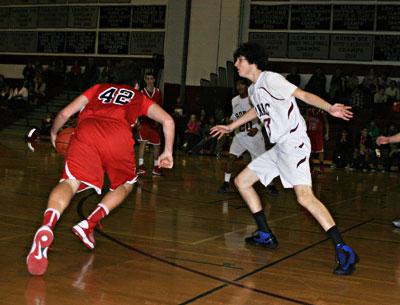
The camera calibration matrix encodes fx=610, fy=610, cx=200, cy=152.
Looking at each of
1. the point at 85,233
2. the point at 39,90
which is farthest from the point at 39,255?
the point at 39,90

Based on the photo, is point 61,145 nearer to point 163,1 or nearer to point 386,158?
point 386,158

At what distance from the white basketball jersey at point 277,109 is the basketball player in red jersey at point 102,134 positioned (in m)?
1.01

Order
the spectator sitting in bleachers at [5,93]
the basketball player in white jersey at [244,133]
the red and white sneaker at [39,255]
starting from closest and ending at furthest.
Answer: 1. the red and white sneaker at [39,255]
2. the basketball player in white jersey at [244,133]
3. the spectator sitting in bleachers at [5,93]

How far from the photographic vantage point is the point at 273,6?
22484 mm

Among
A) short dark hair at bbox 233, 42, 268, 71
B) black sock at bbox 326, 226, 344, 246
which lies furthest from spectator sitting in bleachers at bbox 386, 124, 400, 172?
black sock at bbox 326, 226, 344, 246

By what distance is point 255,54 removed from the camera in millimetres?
5195

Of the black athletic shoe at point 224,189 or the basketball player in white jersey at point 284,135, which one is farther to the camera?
the black athletic shoe at point 224,189

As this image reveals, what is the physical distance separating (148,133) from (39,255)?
7.28m

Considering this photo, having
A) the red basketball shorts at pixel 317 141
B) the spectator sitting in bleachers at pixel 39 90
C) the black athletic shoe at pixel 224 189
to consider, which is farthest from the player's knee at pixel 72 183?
the spectator sitting in bleachers at pixel 39 90

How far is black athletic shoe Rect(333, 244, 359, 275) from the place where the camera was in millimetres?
4578

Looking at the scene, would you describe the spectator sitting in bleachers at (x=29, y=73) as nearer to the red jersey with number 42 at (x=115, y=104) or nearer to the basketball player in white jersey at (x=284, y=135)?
the basketball player in white jersey at (x=284, y=135)

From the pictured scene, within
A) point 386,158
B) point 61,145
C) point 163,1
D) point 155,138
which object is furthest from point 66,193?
point 163,1

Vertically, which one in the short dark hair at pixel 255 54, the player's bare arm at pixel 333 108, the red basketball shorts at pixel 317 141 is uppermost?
the short dark hair at pixel 255 54

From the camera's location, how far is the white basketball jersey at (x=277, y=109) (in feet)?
16.4
